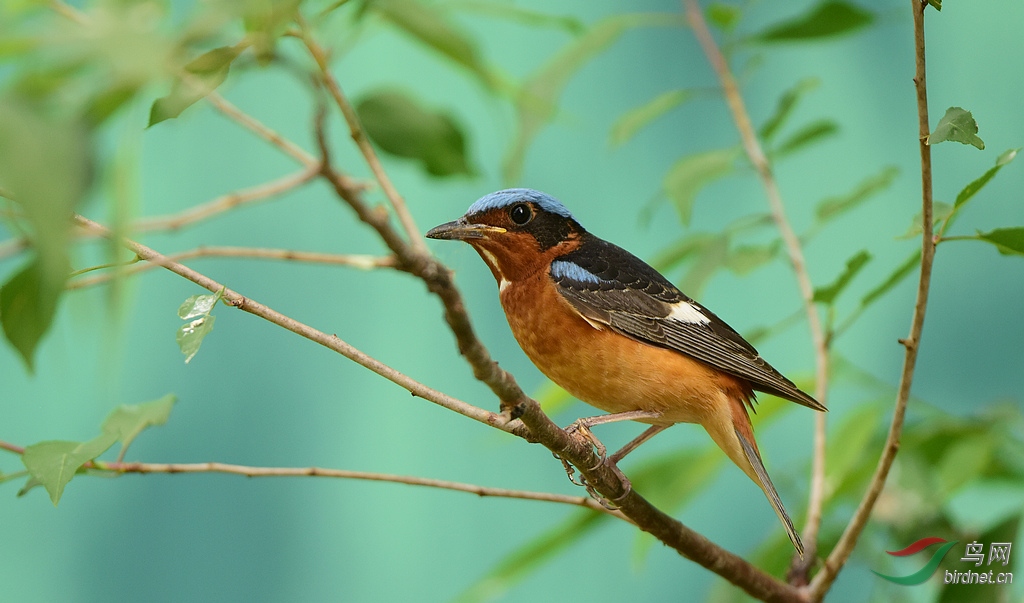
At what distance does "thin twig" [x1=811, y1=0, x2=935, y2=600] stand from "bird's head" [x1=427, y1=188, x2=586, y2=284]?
468 millimetres

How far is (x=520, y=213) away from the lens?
120 centimetres

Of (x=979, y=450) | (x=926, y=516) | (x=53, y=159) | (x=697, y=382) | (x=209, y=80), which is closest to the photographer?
(x=53, y=159)

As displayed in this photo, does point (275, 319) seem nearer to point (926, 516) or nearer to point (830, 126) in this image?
point (830, 126)

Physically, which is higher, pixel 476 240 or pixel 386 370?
pixel 476 240

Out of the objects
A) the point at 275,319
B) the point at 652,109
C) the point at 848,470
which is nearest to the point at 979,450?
the point at 848,470

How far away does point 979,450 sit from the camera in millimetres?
1492

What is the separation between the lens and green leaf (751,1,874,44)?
147 centimetres

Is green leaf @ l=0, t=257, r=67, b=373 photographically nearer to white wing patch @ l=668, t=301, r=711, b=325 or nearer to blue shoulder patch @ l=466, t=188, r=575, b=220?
blue shoulder patch @ l=466, t=188, r=575, b=220

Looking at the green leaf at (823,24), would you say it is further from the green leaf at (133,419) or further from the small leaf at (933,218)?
the green leaf at (133,419)

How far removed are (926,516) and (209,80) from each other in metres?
1.68

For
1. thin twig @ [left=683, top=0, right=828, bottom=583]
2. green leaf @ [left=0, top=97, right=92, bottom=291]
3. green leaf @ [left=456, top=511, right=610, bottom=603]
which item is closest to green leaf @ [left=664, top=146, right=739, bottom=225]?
thin twig @ [left=683, top=0, right=828, bottom=583]

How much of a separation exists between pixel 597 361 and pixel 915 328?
1.28ft

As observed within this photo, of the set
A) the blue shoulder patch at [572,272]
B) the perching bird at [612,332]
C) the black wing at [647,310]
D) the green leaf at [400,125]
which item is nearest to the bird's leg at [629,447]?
the perching bird at [612,332]

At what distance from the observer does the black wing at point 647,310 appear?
1217 millimetres
